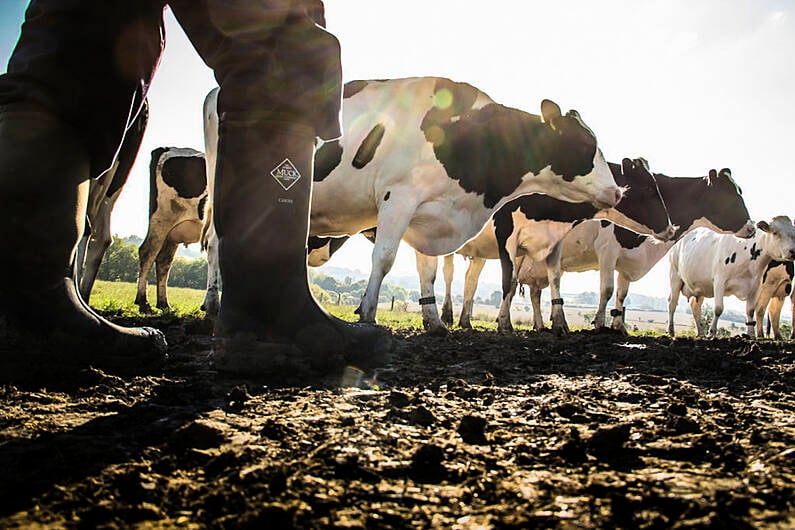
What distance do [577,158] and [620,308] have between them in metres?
5.20

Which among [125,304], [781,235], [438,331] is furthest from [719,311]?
[125,304]

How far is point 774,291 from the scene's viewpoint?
17562 mm

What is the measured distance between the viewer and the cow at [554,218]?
31.3ft

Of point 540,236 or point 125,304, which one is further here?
point 540,236

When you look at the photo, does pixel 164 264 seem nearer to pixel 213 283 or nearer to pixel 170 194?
pixel 170 194

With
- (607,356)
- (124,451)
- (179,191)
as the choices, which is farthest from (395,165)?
(179,191)

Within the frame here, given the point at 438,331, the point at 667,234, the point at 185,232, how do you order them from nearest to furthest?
the point at 438,331 < the point at 667,234 < the point at 185,232

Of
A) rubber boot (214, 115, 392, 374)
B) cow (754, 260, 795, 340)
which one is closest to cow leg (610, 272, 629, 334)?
cow (754, 260, 795, 340)

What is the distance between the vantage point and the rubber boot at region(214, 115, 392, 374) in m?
1.95

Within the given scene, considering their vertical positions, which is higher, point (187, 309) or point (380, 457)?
point (380, 457)

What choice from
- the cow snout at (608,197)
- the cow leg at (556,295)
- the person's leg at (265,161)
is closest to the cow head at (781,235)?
the cow leg at (556,295)

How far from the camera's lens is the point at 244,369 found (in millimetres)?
1896

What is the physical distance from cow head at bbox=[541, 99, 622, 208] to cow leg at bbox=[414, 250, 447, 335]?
2.30 m

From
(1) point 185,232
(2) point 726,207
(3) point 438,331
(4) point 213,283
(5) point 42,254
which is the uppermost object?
(2) point 726,207
